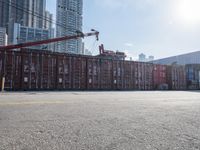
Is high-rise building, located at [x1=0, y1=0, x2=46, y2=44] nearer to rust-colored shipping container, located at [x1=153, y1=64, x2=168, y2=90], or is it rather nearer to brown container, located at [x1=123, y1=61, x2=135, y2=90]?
brown container, located at [x1=123, y1=61, x2=135, y2=90]

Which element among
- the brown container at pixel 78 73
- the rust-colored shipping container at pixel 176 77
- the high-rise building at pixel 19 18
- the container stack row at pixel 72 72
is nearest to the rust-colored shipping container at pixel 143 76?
the container stack row at pixel 72 72

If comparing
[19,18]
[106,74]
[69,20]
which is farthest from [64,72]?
[19,18]

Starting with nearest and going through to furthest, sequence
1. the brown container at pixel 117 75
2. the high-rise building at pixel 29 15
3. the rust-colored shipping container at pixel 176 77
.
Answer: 1. the brown container at pixel 117 75
2. the rust-colored shipping container at pixel 176 77
3. the high-rise building at pixel 29 15

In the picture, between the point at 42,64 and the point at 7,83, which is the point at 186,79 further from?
the point at 7,83

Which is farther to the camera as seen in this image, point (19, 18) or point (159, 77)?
point (19, 18)

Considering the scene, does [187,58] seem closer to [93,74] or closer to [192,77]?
[192,77]

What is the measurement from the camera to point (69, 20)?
3428 centimetres

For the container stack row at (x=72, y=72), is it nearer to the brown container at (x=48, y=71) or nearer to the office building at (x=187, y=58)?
the brown container at (x=48, y=71)

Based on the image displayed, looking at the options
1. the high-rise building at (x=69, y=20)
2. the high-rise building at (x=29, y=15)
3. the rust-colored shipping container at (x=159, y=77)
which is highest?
the high-rise building at (x=29, y=15)

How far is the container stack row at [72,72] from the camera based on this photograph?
19.7 meters

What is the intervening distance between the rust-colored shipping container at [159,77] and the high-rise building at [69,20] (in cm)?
1514

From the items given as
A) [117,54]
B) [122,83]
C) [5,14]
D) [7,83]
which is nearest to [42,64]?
[7,83]

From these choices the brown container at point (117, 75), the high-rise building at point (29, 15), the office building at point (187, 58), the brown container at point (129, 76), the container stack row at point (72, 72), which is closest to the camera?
the container stack row at point (72, 72)

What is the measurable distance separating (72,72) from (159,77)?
49.2 ft
